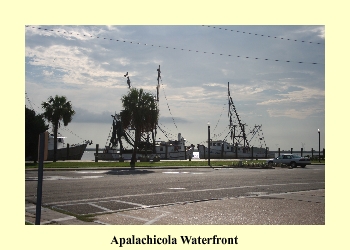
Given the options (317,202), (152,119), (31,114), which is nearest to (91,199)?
(317,202)

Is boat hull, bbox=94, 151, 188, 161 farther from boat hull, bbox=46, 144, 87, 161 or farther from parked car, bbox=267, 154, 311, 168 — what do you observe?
parked car, bbox=267, 154, 311, 168

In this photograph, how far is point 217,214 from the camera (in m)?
11.5

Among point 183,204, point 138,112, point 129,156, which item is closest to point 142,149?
point 129,156

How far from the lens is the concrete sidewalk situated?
10336 mm

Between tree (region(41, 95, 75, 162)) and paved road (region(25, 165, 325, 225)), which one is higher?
tree (region(41, 95, 75, 162))

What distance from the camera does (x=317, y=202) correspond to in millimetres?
13977

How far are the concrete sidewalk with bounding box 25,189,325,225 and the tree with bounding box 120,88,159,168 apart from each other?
28984 mm

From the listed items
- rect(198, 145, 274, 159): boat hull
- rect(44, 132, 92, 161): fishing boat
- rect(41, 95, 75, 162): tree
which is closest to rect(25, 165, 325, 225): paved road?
rect(41, 95, 75, 162): tree

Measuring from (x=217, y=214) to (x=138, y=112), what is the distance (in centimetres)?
3190

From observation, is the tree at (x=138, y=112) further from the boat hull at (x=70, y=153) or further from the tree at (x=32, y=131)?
the boat hull at (x=70, y=153)

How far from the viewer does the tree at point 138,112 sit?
42.9 metres

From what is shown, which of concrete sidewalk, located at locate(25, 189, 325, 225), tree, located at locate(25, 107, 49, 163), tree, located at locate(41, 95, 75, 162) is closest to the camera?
concrete sidewalk, located at locate(25, 189, 325, 225)

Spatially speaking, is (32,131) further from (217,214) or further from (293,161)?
(217,214)

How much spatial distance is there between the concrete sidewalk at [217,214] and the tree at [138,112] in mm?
28984
